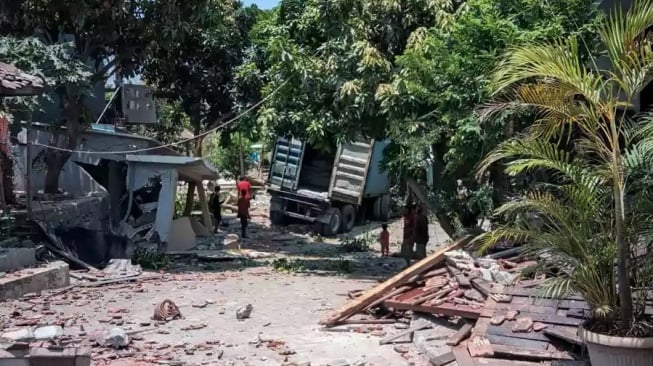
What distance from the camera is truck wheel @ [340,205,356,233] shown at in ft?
72.0

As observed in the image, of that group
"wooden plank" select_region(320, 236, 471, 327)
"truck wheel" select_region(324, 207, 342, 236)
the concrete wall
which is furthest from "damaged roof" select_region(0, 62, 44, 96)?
"truck wheel" select_region(324, 207, 342, 236)

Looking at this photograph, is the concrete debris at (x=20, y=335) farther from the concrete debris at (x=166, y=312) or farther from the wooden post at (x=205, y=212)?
the wooden post at (x=205, y=212)

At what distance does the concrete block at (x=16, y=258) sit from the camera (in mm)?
11797

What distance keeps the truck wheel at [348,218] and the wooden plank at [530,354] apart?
14.9 meters

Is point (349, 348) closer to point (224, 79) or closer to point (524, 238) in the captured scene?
point (524, 238)

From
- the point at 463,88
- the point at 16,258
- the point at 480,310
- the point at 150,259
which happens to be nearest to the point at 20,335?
the point at 16,258

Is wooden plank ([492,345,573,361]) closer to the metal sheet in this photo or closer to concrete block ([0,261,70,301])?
concrete block ([0,261,70,301])

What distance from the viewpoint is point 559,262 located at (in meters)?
6.43

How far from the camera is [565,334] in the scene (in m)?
6.93

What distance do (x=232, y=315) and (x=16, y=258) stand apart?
13.2ft

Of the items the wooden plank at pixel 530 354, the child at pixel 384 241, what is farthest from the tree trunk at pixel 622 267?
the child at pixel 384 241

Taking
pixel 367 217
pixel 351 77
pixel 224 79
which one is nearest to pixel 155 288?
pixel 351 77

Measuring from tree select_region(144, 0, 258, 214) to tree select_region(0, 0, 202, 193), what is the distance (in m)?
2.26

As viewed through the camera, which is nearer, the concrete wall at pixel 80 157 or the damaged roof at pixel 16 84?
the damaged roof at pixel 16 84
